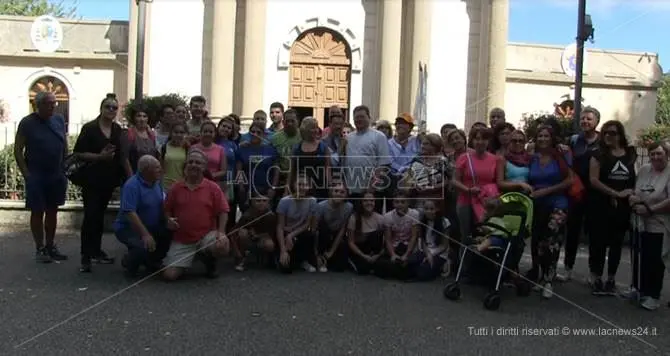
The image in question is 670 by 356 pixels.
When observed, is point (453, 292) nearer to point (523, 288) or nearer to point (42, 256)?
point (523, 288)

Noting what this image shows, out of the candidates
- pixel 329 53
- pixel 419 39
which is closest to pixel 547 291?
pixel 419 39

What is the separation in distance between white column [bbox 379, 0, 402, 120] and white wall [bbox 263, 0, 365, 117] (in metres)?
1.12

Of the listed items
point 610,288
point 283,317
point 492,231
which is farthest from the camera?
point 610,288

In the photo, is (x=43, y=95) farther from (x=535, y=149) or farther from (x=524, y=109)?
(x=524, y=109)

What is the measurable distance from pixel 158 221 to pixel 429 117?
15.9 metres

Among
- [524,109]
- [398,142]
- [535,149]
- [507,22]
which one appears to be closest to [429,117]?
[507,22]

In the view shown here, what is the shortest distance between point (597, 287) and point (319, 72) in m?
16.1

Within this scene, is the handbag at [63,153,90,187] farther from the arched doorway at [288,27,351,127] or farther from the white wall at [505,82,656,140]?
the white wall at [505,82,656,140]

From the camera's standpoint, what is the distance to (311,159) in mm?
7312

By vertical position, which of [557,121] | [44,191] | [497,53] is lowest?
[44,191]

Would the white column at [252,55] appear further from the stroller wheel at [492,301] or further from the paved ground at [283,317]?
the stroller wheel at [492,301]

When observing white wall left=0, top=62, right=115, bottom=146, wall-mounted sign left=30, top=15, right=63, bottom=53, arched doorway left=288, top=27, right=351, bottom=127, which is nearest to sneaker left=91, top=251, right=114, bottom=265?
arched doorway left=288, top=27, right=351, bottom=127

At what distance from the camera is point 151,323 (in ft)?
17.1

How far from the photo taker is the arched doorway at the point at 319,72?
71.0ft
